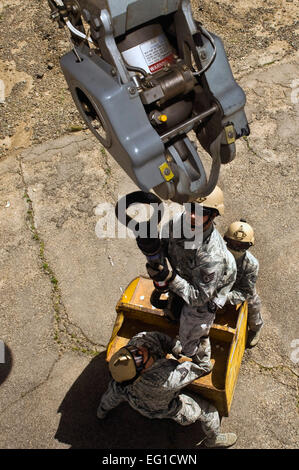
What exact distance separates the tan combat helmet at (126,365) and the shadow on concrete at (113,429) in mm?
1451

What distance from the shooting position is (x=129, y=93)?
2666 millimetres

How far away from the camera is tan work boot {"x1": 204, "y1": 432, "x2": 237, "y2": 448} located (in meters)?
4.70

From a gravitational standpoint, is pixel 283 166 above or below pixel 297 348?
above

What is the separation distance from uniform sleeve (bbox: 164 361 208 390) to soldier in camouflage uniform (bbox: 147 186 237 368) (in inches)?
5.9

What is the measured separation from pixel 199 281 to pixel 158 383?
39.2 inches

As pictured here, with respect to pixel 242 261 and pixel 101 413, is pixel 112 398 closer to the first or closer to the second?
pixel 101 413

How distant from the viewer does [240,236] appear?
4512 millimetres

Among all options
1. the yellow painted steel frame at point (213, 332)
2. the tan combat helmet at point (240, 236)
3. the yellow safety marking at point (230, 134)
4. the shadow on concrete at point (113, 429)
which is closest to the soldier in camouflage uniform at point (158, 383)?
the yellow painted steel frame at point (213, 332)

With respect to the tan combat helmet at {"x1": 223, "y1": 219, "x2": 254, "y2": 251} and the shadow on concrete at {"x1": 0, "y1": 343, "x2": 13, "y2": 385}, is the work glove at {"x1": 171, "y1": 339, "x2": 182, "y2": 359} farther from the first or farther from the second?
the shadow on concrete at {"x1": 0, "y1": 343, "x2": 13, "y2": 385}

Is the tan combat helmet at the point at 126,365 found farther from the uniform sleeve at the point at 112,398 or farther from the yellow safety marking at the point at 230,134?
the yellow safety marking at the point at 230,134

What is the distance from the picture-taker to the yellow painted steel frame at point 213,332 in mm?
4430
